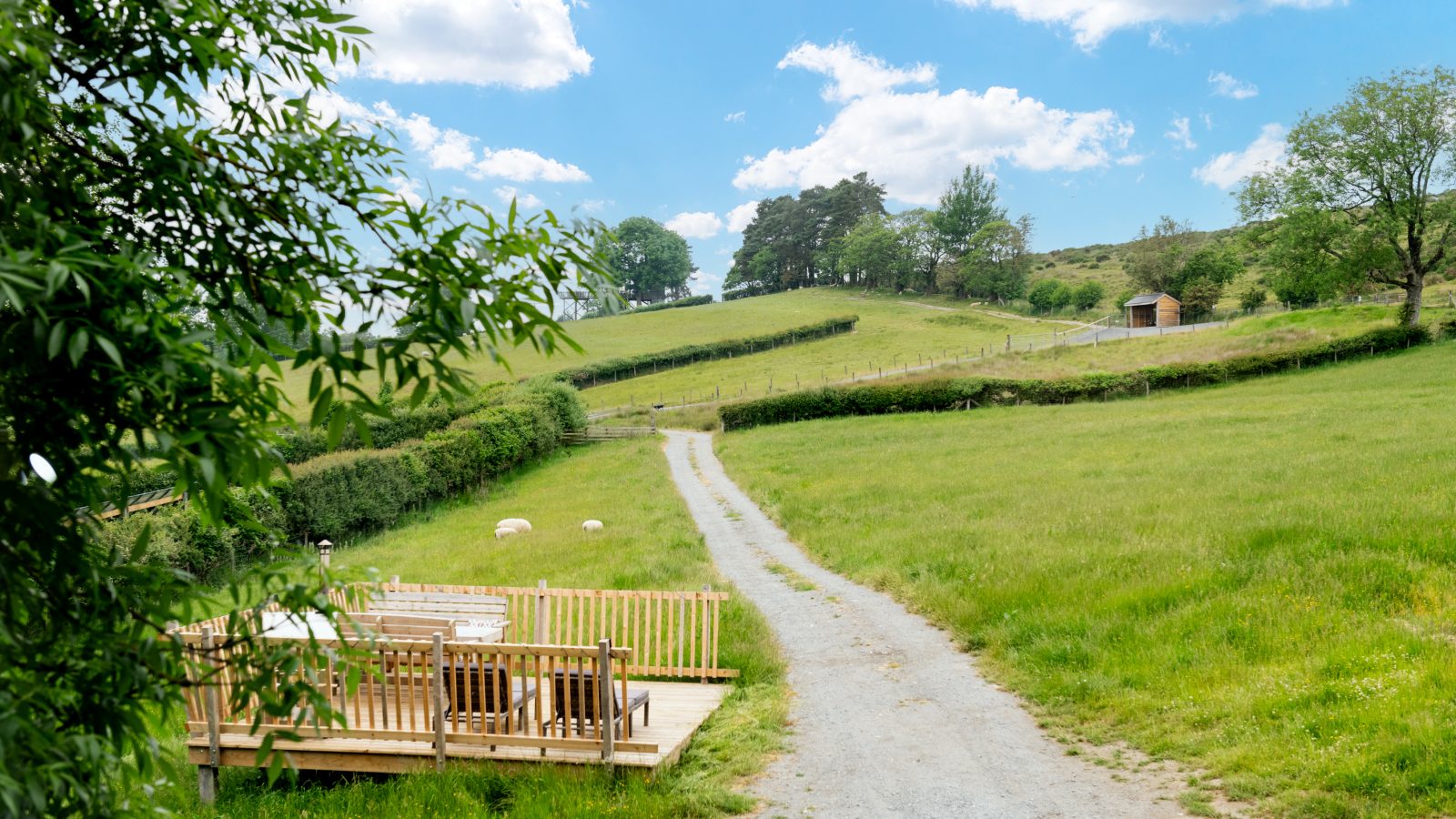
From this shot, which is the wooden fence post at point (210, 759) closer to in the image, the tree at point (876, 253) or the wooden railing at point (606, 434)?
the wooden railing at point (606, 434)

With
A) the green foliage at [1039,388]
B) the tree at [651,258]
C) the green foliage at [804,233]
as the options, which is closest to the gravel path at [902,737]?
the green foliage at [1039,388]

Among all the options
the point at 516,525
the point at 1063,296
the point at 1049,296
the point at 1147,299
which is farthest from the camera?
the point at 1049,296

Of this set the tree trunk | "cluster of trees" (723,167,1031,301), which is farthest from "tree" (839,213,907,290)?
the tree trunk

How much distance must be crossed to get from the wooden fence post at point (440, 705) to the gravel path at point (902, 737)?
306 cm

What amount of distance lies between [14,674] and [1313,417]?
3442 centimetres

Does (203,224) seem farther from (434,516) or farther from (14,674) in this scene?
(434,516)

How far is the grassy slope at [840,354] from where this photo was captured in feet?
222

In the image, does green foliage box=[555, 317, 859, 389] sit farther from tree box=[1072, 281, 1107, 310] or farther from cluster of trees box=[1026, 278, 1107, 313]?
tree box=[1072, 281, 1107, 310]

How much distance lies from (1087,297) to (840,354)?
111ft

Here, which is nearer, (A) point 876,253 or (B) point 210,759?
(B) point 210,759

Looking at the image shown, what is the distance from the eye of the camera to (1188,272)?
84.1m

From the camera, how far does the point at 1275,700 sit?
838cm

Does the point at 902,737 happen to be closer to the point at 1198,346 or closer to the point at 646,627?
the point at 646,627

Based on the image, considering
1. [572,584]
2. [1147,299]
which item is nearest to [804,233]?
[1147,299]
